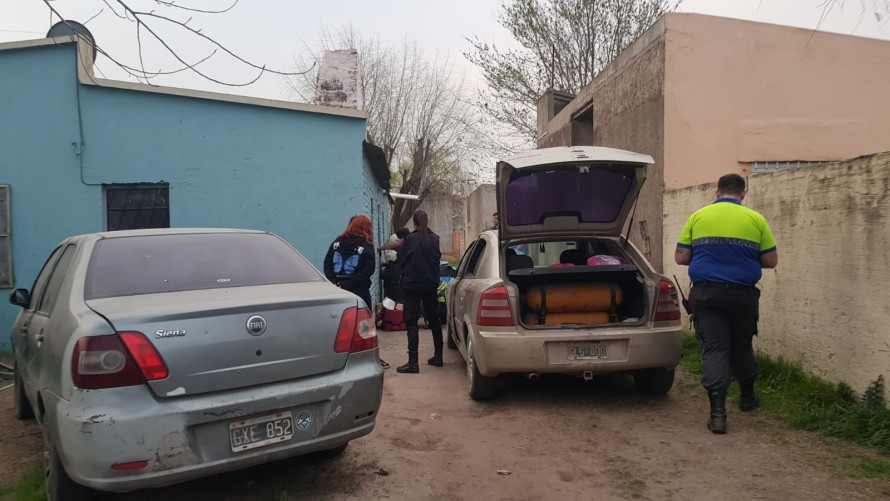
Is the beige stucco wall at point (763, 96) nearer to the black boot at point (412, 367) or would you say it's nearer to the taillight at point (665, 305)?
the taillight at point (665, 305)

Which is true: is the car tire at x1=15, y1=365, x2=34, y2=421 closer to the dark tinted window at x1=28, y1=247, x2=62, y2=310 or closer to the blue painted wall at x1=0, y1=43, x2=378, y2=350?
the dark tinted window at x1=28, y1=247, x2=62, y2=310

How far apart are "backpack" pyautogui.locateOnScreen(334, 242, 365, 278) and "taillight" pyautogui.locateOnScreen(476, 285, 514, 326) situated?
203 cm

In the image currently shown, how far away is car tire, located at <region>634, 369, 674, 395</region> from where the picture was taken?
5.12 m

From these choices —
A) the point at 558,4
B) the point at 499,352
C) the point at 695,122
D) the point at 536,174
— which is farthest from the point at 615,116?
the point at 558,4

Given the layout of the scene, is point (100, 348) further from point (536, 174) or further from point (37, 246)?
point (37, 246)

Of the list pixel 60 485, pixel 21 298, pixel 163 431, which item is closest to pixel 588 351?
pixel 163 431

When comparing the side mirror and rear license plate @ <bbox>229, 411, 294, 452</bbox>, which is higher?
the side mirror

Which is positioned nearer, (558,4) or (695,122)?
(695,122)

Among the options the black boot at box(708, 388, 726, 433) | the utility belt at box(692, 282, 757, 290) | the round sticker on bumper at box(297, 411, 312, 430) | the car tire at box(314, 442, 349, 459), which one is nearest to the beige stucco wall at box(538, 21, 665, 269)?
the utility belt at box(692, 282, 757, 290)

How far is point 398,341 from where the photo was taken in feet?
28.6

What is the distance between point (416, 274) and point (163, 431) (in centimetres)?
390

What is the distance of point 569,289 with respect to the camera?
524 cm

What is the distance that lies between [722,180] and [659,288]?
0.98m

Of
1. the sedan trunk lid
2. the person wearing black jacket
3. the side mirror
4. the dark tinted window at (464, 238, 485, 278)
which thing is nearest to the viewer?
the sedan trunk lid
